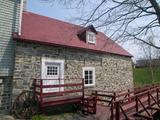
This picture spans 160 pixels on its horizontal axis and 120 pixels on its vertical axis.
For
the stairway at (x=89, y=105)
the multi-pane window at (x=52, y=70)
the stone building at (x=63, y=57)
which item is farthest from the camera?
the multi-pane window at (x=52, y=70)

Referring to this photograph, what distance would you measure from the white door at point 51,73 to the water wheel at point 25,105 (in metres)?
1.29

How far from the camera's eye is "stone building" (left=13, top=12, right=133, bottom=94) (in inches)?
379

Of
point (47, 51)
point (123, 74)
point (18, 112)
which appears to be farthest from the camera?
point (123, 74)

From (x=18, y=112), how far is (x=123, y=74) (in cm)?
1034

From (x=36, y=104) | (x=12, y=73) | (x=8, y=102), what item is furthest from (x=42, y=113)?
(x=12, y=73)

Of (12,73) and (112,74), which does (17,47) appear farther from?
(112,74)

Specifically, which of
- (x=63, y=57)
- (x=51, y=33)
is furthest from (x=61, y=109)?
(x=51, y=33)

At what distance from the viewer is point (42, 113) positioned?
9.62m

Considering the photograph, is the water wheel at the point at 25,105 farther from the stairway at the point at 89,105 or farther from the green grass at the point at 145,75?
the green grass at the point at 145,75

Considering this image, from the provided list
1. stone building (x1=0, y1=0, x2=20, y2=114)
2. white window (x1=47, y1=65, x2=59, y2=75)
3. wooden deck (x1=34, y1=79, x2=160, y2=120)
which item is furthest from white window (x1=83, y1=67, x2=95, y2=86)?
stone building (x1=0, y1=0, x2=20, y2=114)

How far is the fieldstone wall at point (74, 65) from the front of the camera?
945 cm

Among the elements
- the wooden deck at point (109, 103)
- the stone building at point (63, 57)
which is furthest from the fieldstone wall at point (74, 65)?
the wooden deck at point (109, 103)

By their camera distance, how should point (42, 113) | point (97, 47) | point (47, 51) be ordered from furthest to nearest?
point (97, 47), point (47, 51), point (42, 113)

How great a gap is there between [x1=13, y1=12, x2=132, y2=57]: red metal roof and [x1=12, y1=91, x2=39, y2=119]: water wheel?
282cm
